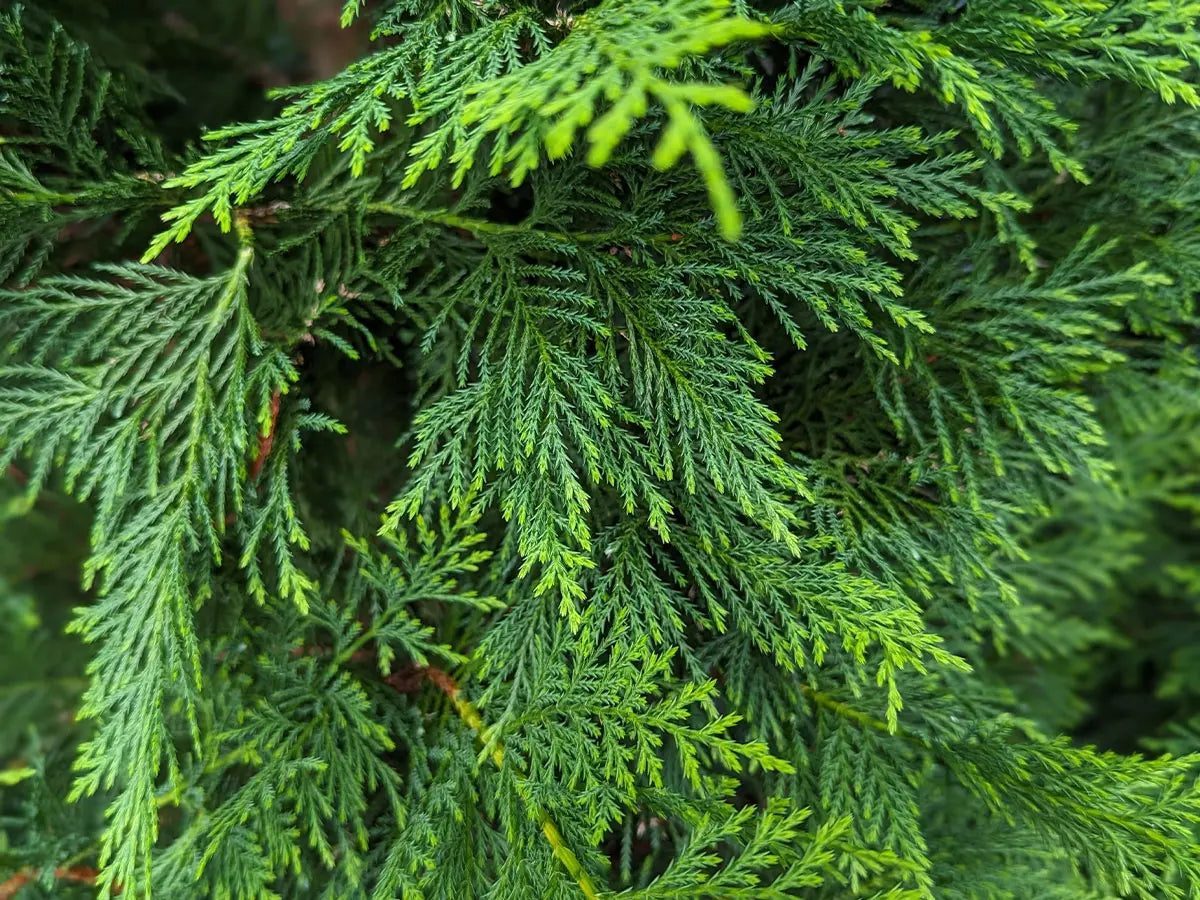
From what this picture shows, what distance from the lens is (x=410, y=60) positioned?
1181 millimetres

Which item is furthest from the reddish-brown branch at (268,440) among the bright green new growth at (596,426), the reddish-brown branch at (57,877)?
the reddish-brown branch at (57,877)

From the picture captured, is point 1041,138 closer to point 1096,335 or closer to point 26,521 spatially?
point 1096,335

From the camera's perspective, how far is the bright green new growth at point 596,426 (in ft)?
4.01

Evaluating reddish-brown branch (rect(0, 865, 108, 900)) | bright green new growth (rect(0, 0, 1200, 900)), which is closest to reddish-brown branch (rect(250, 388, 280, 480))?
bright green new growth (rect(0, 0, 1200, 900))

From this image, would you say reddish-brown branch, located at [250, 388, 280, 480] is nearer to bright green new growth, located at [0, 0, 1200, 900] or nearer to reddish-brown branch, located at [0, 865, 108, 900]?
bright green new growth, located at [0, 0, 1200, 900]

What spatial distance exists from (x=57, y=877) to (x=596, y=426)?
1513 millimetres

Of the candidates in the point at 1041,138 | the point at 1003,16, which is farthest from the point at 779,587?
the point at 1003,16

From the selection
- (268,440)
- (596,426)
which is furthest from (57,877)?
(596,426)

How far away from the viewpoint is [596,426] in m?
1.33

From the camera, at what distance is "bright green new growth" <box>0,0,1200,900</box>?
4.01ft

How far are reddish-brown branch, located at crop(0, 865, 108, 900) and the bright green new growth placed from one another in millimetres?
19

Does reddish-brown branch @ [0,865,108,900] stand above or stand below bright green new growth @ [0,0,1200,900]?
below

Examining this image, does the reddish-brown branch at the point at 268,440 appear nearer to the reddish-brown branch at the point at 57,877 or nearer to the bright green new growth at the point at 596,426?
the bright green new growth at the point at 596,426

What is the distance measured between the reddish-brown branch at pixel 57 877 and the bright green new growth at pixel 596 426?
0.06 feet
